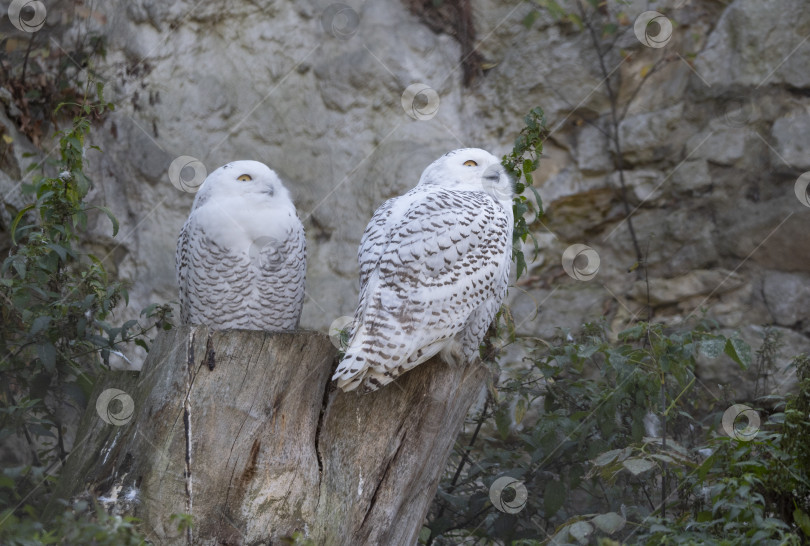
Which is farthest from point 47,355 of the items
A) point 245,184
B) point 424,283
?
point 424,283

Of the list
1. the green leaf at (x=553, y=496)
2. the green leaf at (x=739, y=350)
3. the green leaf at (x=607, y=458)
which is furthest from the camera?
the green leaf at (x=553, y=496)

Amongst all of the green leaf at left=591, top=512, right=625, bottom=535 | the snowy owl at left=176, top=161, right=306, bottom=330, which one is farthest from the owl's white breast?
the green leaf at left=591, top=512, right=625, bottom=535

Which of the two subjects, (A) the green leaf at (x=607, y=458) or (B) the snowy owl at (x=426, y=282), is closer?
(B) the snowy owl at (x=426, y=282)

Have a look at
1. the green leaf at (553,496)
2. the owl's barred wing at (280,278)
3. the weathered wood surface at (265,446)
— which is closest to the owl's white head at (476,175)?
the owl's barred wing at (280,278)

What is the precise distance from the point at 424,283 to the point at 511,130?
328 cm

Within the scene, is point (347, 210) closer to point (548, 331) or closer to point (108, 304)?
point (548, 331)

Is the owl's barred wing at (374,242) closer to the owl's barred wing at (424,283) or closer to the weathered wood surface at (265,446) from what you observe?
the owl's barred wing at (424,283)

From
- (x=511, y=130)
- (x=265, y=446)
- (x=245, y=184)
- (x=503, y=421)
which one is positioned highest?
(x=245, y=184)

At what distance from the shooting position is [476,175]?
11.1 feet

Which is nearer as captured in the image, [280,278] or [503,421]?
[280,278]

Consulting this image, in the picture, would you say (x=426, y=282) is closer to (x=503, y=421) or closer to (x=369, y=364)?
(x=369, y=364)

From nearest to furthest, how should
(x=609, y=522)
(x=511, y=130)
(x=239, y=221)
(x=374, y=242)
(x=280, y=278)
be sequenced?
(x=609, y=522), (x=374, y=242), (x=239, y=221), (x=280, y=278), (x=511, y=130)

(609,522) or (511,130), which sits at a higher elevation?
(511,130)

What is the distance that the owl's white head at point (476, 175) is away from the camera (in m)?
3.38
